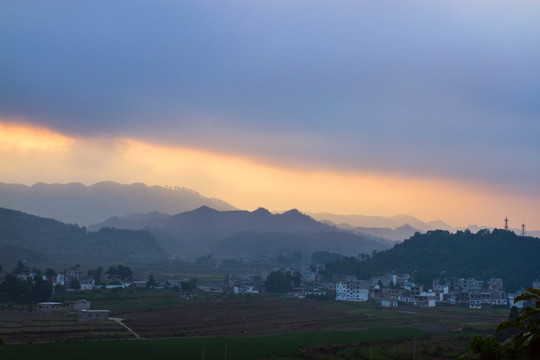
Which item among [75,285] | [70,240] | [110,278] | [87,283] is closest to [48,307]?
[75,285]

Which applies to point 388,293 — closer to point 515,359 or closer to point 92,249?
point 515,359

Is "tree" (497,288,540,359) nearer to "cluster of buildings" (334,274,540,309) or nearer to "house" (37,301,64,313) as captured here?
"house" (37,301,64,313)

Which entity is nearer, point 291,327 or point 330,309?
point 291,327

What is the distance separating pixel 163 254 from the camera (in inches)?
4803

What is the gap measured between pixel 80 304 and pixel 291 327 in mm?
13137

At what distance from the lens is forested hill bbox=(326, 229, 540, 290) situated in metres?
66.6

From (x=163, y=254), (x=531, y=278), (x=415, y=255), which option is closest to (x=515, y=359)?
(x=531, y=278)

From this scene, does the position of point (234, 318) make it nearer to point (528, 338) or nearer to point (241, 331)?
point (241, 331)

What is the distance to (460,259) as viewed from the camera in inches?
2872

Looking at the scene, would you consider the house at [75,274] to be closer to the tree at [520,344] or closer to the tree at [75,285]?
the tree at [75,285]

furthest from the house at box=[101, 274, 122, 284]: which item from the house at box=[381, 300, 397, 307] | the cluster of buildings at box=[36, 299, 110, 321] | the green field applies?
the green field

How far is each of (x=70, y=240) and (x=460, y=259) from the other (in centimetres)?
6767

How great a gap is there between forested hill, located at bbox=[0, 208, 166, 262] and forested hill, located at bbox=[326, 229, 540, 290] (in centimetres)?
4233

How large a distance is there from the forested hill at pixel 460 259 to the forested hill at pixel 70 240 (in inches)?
1667
